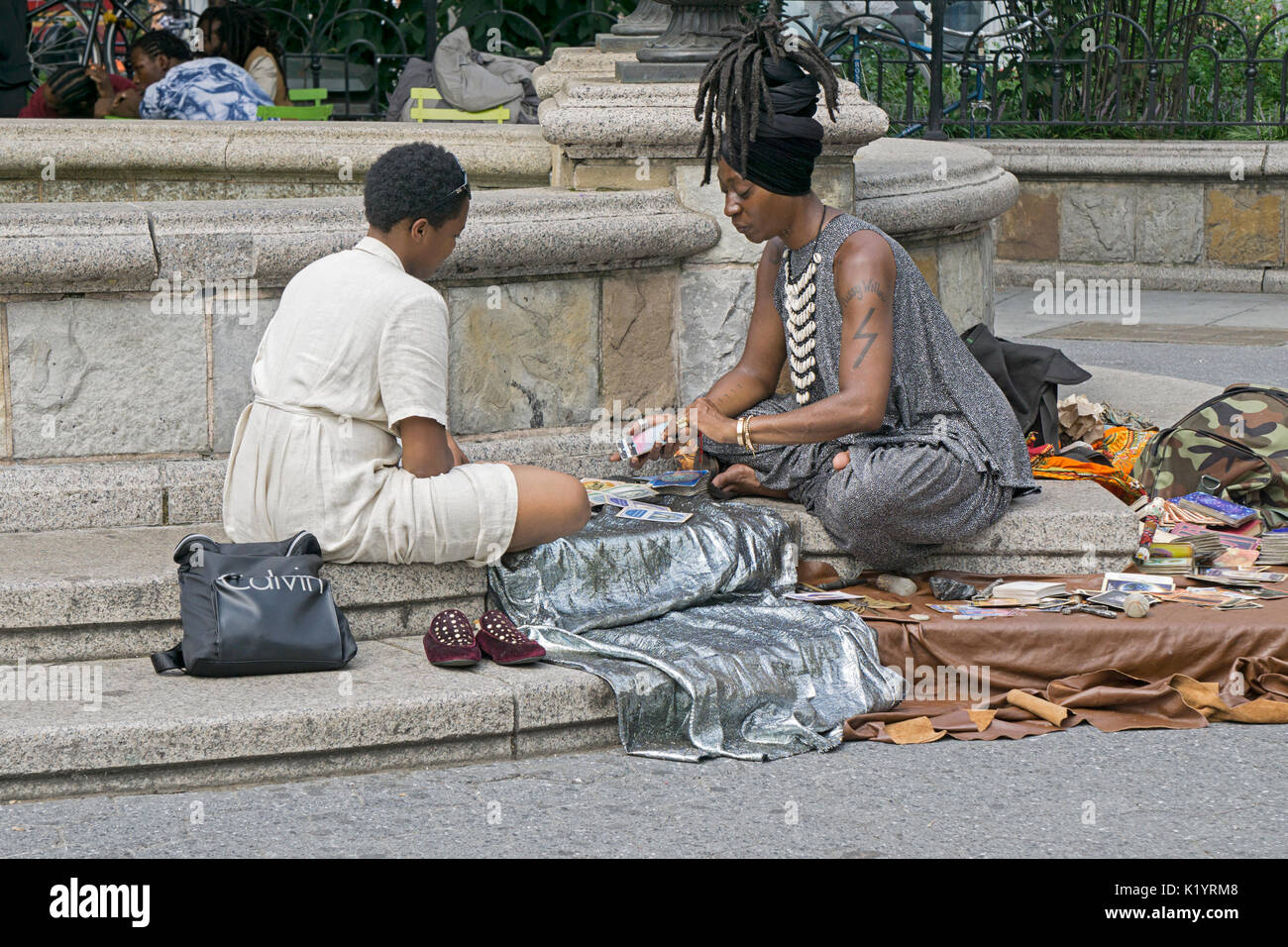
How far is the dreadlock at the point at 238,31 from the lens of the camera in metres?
9.59

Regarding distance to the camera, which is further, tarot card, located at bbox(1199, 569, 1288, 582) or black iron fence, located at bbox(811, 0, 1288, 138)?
black iron fence, located at bbox(811, 0, 1288, 138)

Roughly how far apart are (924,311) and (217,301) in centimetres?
192

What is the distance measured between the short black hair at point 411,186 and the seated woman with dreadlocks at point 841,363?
810 mm

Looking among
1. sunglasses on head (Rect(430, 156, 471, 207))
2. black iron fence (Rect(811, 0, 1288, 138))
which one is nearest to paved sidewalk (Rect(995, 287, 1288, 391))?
black iron fence (Rect(811, 0, 1288, 138))

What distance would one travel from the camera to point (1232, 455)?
17.9ft

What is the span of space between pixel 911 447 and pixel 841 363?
1.01 feet

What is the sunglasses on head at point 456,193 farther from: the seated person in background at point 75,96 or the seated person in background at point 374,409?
the seated person in background at point 75,96

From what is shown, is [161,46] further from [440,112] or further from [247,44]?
[440,112]

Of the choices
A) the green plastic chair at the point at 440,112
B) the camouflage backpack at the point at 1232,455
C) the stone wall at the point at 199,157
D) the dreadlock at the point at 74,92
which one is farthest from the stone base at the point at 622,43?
the camouflage backpack at the point at 1232,455

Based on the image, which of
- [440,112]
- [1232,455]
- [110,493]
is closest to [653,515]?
[110,493]

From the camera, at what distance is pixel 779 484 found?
16.2 ft

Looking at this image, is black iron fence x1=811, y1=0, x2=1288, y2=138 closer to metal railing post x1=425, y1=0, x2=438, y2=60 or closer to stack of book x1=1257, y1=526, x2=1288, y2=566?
metal railing post x1=425, y1=0, x2=438, y2=60

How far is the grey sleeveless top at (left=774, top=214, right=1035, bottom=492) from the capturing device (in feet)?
15.3

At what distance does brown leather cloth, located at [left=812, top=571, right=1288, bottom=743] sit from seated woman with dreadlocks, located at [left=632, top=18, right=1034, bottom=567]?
38 cm
